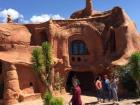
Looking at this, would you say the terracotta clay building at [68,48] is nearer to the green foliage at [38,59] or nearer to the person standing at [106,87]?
the green foliage at [38,59]

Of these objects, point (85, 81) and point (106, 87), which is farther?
point (85, 81)

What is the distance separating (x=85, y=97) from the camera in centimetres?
3403

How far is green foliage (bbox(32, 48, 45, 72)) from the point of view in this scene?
2995cm

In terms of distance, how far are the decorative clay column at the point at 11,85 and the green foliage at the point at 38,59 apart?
15.8ft

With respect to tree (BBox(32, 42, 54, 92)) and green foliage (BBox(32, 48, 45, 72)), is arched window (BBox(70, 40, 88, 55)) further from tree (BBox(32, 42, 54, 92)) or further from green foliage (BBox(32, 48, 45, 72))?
green foliage (BBox(32, 48, 45, 72))

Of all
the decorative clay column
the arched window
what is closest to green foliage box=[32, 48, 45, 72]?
the decorative clay column

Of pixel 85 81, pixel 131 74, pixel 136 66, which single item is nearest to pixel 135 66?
pixel 136 66

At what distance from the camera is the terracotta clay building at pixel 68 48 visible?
35.2 m

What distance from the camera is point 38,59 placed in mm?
30031

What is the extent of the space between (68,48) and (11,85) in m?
7.04

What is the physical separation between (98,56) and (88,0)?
24.3 ft

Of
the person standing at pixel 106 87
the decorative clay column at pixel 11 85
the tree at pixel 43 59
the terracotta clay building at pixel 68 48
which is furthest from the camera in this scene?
the terracotta clay building at pixel 68 48

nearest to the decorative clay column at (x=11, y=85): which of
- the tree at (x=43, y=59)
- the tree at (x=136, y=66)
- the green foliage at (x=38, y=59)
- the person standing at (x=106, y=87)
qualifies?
the tree at (x=43, y=59)

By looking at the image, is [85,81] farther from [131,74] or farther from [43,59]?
[131,74]
